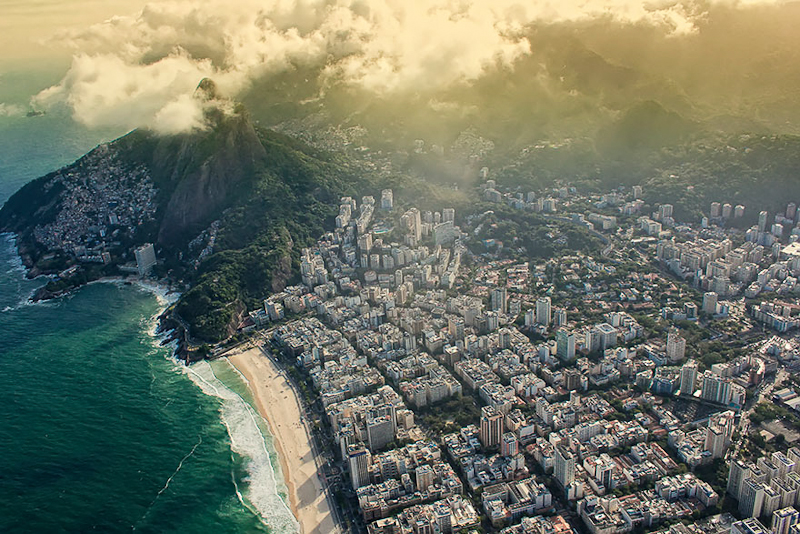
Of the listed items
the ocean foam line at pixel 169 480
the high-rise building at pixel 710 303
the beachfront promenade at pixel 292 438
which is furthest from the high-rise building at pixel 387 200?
the ocean foam line at pixel 169 480

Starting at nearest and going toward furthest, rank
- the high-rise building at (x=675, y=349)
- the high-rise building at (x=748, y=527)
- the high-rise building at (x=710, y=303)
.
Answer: the high-rise building at (x=748, y=527) → the high-rise building at (x=675, y=349) → the high-rise building at (x=710, y=303)

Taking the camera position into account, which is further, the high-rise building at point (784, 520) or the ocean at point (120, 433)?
the ocean at point (120, 433)

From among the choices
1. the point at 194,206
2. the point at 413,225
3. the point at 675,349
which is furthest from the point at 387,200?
the point at 675,349

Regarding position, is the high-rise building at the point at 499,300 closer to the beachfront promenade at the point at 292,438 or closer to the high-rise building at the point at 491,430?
the high-rise building at the point at 491,430

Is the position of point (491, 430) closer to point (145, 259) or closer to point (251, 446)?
point (251, 446)

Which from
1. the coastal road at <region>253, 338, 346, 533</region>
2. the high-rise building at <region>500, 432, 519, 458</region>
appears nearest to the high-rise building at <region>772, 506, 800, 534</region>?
the high-rise building at <region>500, 432, 519, 458</region>

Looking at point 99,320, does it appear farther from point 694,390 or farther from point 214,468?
point 694,390
